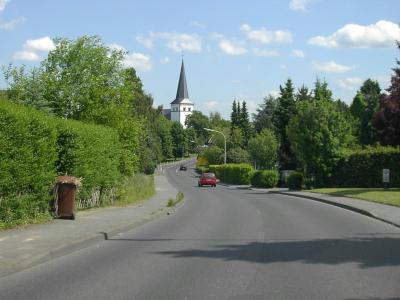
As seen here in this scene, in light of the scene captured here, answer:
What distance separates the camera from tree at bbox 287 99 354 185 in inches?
1720

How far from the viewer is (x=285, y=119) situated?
67.3 metres

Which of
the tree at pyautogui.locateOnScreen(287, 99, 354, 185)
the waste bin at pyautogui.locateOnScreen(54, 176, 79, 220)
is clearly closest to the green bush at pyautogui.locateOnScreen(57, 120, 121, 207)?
the waste bin at pyautogui.locateOnScreen(54, 176, 79, 220)

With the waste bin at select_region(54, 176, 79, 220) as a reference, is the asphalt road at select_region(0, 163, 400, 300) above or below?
below


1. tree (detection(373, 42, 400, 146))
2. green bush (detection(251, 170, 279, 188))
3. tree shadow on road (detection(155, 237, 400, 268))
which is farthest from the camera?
green bush (detection(251, 170, 279, 188))

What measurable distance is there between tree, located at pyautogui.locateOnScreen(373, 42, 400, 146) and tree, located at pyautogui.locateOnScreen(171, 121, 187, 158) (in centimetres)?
13995

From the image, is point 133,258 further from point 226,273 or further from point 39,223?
point 39,223

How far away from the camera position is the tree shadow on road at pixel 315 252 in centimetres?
1101

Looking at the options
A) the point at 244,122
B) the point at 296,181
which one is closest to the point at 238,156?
the point at 244,122

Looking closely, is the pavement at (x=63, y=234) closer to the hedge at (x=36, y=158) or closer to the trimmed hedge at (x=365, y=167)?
the hedge at (x=36, y=158)

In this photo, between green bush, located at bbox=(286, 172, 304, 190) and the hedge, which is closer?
the hedge

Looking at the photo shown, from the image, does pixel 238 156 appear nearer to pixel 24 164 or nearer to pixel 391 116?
pixel 391 116

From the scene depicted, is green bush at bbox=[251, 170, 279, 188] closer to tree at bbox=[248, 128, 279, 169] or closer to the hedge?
tree at bbox=[248, 128, 279, 169]

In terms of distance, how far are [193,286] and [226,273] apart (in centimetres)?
115

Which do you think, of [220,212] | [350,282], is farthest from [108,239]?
[220,212]
